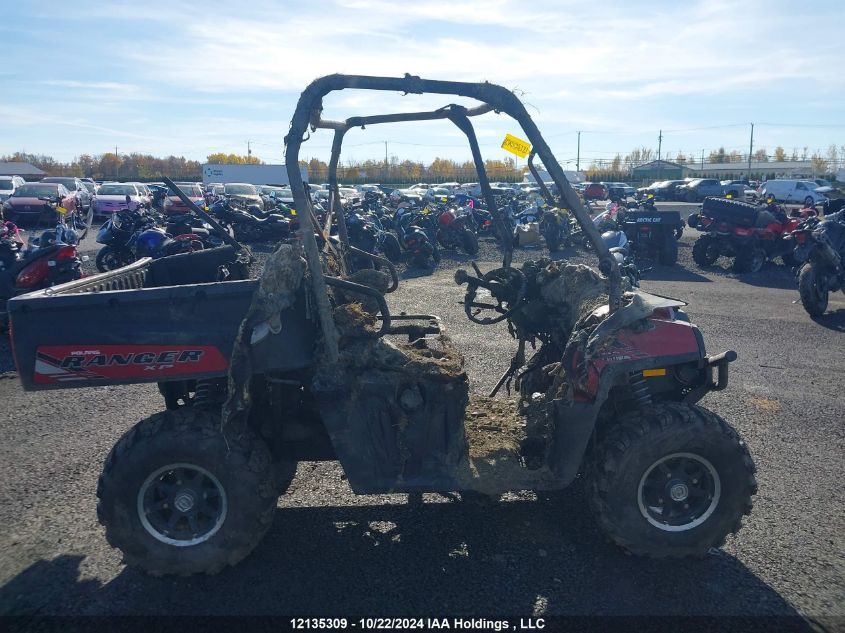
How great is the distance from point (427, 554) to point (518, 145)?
7.96 feet

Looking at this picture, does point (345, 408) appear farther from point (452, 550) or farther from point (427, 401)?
point (452, 550)

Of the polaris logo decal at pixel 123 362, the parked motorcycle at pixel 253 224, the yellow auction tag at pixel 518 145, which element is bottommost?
the parked motorcycle at pixel 253 224

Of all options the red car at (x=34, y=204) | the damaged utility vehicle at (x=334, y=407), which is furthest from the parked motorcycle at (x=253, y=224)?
the damaged utility vehicle at (x=334, y=407)

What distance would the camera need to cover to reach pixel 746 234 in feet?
48.4

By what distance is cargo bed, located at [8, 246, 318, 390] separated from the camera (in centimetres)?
340

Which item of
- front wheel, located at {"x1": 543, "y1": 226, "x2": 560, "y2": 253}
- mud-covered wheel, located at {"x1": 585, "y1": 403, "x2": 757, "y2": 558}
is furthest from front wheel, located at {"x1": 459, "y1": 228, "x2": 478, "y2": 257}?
mud-covered wheel, located at {"x1": 585, "y1": 403, "x2": 757, "y2": 558}

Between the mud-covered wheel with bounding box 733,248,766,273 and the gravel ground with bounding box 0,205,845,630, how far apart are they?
390 inches

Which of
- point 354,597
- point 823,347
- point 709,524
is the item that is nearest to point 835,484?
point 709,524

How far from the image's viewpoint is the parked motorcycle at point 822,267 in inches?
405

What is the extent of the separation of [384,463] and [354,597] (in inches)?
27.6

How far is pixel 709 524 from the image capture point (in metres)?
3.59

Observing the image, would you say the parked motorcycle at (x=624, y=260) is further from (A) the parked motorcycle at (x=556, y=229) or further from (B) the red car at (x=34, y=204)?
(B) the red car at (x=34, y=204)

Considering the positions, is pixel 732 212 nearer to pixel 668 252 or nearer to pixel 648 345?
pixel 668 252

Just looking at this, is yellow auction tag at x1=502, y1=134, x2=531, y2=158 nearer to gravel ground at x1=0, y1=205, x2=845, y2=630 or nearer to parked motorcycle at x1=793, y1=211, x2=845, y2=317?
gravel ground at x1=0, y1=205, x2=845, y2=630
